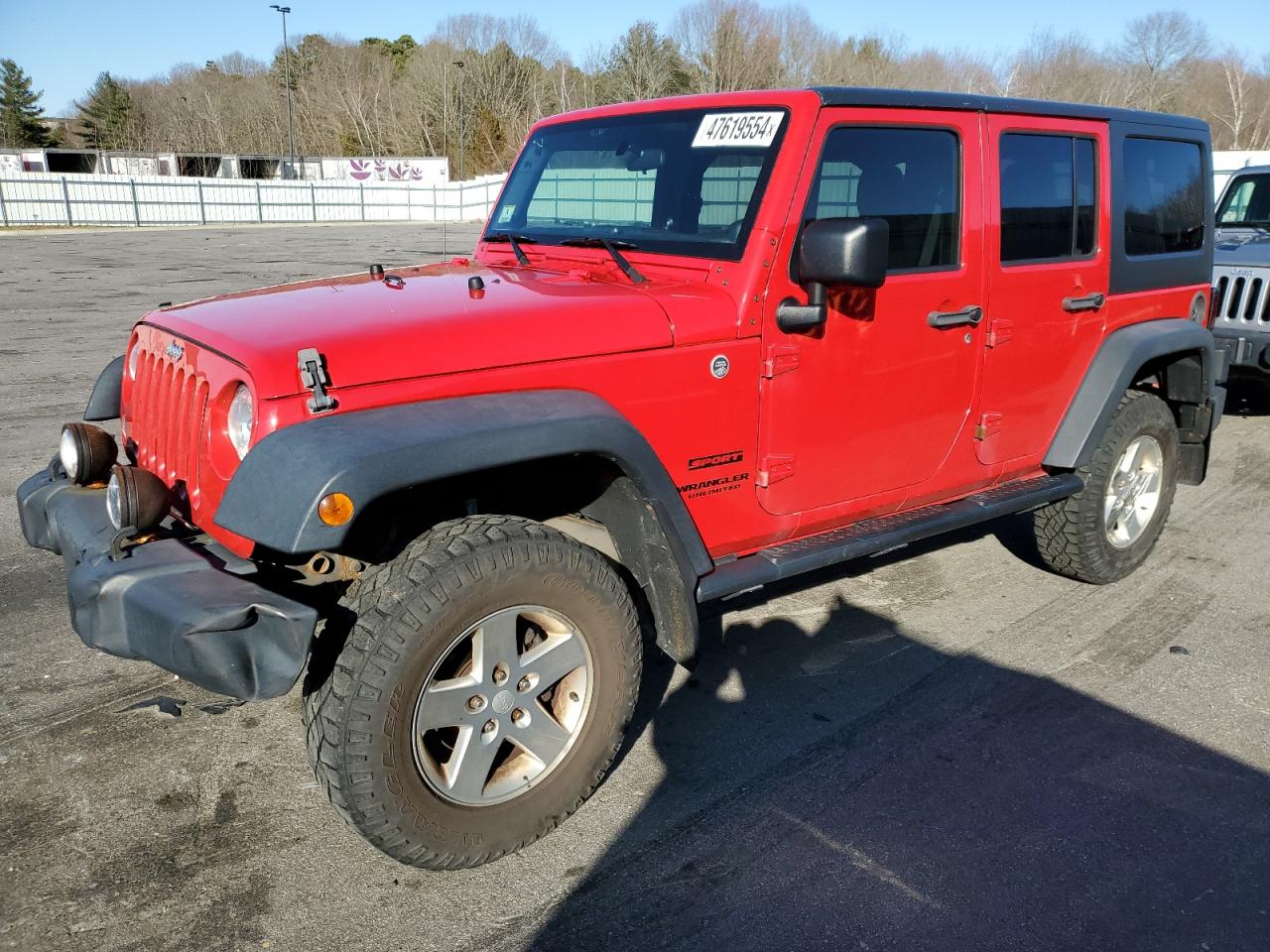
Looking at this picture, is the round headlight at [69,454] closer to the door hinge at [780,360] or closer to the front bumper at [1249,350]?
the door hinge at [780,360]

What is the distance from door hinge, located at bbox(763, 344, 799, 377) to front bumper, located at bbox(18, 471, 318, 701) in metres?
1.59

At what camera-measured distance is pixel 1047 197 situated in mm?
4027

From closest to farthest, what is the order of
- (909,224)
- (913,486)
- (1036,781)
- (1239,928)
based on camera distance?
(1239,928) → (1036,781) → (909,224) → (913,486)

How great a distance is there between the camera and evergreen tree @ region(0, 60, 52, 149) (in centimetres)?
6719

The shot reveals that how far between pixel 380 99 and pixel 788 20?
3067cm

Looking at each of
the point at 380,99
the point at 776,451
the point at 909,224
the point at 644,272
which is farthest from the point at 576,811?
the point at 380,99

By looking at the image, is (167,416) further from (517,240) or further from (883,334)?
(883,334)

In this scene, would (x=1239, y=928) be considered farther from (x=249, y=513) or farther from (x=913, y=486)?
(x=249, y=513)

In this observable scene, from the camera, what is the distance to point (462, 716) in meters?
2.67

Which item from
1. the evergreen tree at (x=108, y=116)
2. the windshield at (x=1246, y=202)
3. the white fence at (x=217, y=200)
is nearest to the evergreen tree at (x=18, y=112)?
the evergreen tree at (x=108, y=116)

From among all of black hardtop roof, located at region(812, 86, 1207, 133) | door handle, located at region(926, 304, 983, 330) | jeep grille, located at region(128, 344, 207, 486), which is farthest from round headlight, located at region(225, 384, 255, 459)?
door handle, located at region(926, 304, 983, 330)

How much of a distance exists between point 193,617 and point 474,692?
0.74 m

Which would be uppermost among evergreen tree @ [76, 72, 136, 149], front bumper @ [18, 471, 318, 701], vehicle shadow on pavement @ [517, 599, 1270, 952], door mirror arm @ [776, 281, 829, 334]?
evergreen tree @ [76, 72, 136, 149]

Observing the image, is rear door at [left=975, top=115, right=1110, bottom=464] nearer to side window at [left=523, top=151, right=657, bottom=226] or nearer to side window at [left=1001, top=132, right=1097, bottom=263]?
side window at [left=1001, top=132, right=1097, bottom=263]
